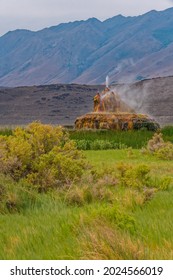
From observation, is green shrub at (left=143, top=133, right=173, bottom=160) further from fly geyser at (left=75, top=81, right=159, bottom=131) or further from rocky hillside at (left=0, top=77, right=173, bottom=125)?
rocky hillside at (left=0, top=77, right=173, bottom=125)

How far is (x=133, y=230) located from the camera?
584 centimetres

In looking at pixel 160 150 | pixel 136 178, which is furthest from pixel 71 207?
pixel 160 150

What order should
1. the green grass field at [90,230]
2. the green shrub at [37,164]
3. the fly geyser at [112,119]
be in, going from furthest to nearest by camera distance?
1. the fly geyser at [112,119]
2. the green shrub at [37,164]
3. the green grass field at [90,230]

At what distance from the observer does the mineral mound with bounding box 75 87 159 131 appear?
31812 mm

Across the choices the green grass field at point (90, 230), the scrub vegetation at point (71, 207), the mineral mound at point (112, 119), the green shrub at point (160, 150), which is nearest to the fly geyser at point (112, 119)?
the mineral mound at point (112, 119)

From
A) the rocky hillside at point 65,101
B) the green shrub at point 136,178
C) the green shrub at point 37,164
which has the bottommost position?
the rocky hillside at point 65,101

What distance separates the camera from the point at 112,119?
32281 mm

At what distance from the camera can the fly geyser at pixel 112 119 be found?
31.8 m

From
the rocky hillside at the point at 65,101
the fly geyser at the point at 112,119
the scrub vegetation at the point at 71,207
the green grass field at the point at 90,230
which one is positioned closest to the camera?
the green grass field at the point at 90,230

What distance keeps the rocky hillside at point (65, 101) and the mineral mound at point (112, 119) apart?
29.4 meters

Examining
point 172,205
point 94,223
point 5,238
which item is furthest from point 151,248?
point 172,205

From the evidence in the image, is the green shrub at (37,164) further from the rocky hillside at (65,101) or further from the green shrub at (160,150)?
the rocky hillside at (65,101)

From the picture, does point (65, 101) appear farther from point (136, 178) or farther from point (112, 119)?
point (136, 178)
